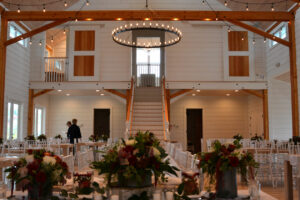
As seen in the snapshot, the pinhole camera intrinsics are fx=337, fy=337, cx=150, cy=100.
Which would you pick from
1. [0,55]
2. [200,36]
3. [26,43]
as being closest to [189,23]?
[200,36]

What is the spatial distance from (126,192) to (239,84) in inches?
518

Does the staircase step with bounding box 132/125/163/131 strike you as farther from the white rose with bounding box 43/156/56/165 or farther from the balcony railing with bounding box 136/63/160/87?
the white rose with bounding box 43/156/56/165

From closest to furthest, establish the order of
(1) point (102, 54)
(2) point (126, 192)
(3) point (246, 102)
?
1. (2) point (126, 192)
2. (1) point (102, 54)
3. (3) point (246, 102)

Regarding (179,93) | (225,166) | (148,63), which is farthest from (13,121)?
(225,166)

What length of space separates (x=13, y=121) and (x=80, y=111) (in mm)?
4273

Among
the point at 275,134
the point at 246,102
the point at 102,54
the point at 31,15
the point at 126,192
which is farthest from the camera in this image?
the point at 246,102

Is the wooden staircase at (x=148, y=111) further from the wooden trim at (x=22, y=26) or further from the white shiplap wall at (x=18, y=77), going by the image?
the wooden trim at (x=22, y=26)

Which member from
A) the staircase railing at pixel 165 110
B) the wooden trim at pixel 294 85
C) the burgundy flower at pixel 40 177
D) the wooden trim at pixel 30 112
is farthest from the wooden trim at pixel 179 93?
the burgundy flower at pixel 40 177

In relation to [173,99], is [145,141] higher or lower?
lower

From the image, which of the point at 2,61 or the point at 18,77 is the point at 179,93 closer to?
the point at 18,77

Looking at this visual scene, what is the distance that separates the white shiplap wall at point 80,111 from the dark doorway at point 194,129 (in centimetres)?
332

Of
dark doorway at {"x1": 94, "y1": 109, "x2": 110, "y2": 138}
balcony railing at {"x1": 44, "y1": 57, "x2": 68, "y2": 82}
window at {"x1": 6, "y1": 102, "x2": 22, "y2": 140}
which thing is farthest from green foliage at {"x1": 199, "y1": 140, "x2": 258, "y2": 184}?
dark doorway at {"x1": 94, "y1": 109, "x2": 110, "y2": 138}

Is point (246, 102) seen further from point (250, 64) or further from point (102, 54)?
point (102, 54)

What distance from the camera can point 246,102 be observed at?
57.4ft
